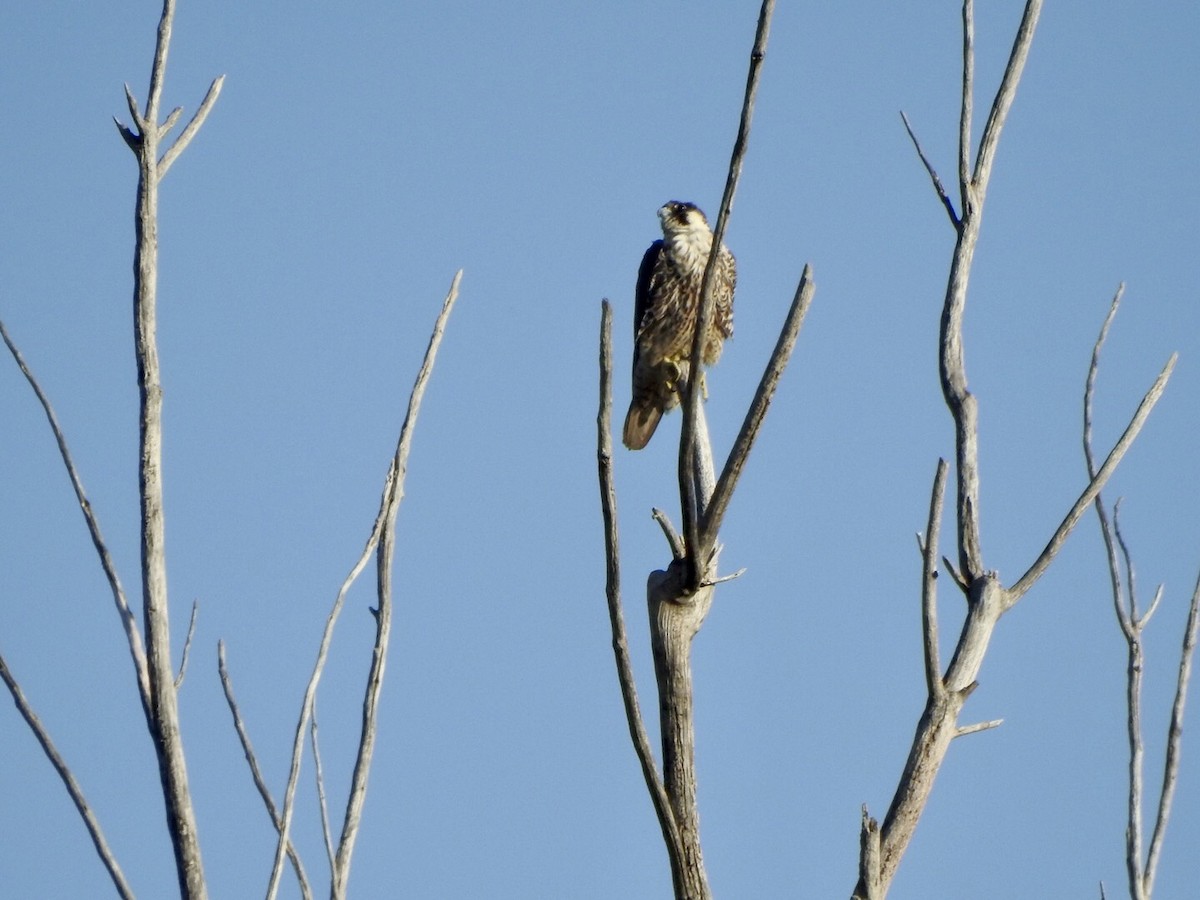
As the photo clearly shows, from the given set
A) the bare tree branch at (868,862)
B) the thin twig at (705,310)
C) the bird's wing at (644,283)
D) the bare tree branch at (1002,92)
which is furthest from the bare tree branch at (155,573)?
the bird's wing at (644,283)

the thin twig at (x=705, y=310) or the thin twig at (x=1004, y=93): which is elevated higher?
the thin twig at (x=1004, y=93)

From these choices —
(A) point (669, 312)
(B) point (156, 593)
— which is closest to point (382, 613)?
(B) point (156, 593)

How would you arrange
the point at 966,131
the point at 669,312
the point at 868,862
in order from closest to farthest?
1. the point at 868,862
2. the point at 966,131
3. the point at 669,312

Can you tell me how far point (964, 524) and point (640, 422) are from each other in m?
4.55

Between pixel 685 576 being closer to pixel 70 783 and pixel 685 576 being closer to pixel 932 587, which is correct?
pixel 932 587

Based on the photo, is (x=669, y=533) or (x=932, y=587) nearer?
(x=932, y=587)

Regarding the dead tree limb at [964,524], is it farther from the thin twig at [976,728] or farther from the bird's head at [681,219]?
the bird's head at [681,219]

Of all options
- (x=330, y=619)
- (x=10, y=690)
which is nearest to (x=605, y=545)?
(x=330, y=619)

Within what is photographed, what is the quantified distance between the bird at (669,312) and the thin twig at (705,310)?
4199 mm

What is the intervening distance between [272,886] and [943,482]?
128 centimetres

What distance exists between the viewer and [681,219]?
7254 mm

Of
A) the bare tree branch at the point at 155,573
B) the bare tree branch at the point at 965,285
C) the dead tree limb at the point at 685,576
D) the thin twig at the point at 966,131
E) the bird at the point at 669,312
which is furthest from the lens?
the bird at the point at 669,312

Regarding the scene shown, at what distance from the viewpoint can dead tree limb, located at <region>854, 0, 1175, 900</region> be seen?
251cm

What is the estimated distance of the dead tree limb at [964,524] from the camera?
8.23 feet
